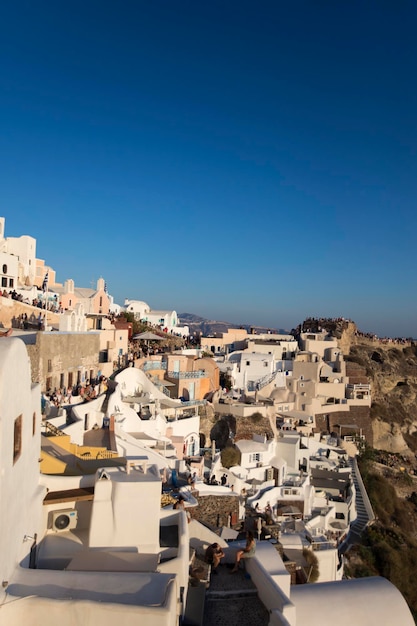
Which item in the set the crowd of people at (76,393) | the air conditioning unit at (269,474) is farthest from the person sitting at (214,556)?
the air conditioning unit at (269,474)

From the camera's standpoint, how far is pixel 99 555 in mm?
6641

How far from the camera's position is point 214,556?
773 centimetres

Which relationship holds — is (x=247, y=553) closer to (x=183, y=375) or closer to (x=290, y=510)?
(x=290, y=510)

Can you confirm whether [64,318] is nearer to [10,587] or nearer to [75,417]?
[75,417]

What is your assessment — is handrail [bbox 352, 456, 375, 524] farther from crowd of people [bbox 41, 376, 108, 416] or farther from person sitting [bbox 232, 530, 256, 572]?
person sitting [bbox 232, 530, 256, 572]

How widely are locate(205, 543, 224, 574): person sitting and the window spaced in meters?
3.78

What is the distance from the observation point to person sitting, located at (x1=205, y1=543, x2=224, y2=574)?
771 centimetres

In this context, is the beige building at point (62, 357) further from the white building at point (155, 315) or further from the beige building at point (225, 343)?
the white building at point (155, 315)

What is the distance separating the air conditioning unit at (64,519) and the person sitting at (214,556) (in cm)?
223

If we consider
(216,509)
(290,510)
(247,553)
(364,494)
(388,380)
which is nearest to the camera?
(247,553)

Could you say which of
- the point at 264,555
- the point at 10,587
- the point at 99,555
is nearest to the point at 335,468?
the point at 264,555

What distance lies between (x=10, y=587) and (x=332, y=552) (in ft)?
40.2

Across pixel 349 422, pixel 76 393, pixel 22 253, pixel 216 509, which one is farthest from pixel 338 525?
pixel 22 253

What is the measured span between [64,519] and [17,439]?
224 cm
